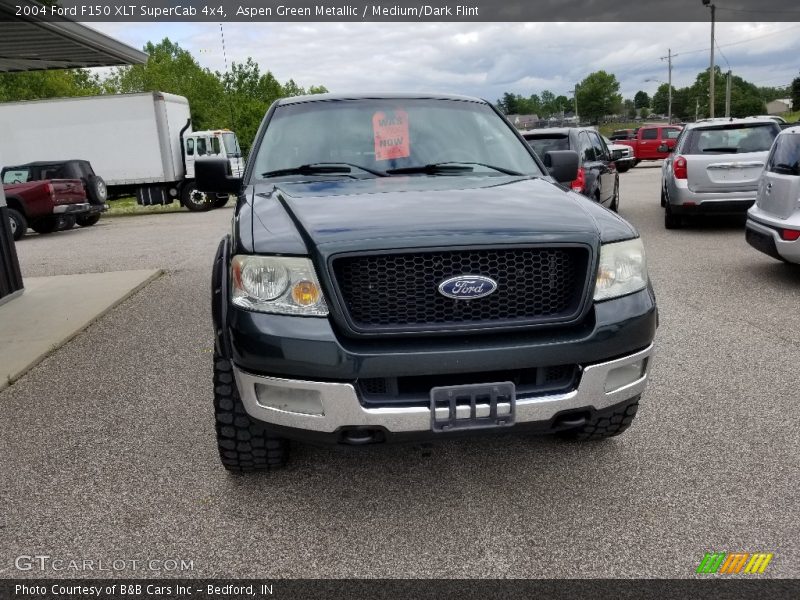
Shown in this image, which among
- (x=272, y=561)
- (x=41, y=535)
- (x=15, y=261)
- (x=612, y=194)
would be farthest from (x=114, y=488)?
(x=612, y=194)

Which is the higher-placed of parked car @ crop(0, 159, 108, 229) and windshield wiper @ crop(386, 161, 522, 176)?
windshield wiper @ crop(386, 161, 522, 176)

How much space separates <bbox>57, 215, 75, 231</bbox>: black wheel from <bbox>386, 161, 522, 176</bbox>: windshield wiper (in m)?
14.4

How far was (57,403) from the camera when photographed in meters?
4.58

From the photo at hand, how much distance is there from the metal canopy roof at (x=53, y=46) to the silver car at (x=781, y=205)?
7.26 meters

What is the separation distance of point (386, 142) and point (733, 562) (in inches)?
104

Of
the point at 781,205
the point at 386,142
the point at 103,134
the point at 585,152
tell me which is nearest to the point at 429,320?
the point at 386,142

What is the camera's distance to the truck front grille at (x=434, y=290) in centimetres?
270

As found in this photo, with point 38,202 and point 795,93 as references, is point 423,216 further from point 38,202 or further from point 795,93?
point 795,93

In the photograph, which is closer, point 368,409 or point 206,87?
point 368,409

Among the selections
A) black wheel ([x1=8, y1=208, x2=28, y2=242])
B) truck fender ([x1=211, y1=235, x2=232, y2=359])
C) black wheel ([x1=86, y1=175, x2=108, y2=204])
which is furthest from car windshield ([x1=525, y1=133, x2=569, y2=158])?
black wheel ([x1=86, y1=175, x2=108, y2=204])

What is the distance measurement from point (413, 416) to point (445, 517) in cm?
63

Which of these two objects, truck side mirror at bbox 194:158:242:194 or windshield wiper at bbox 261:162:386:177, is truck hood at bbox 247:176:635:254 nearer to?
windshield wiper at bbox 261:162:386:177

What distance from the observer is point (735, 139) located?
34.8 ft

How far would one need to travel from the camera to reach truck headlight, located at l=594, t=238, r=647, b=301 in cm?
285
